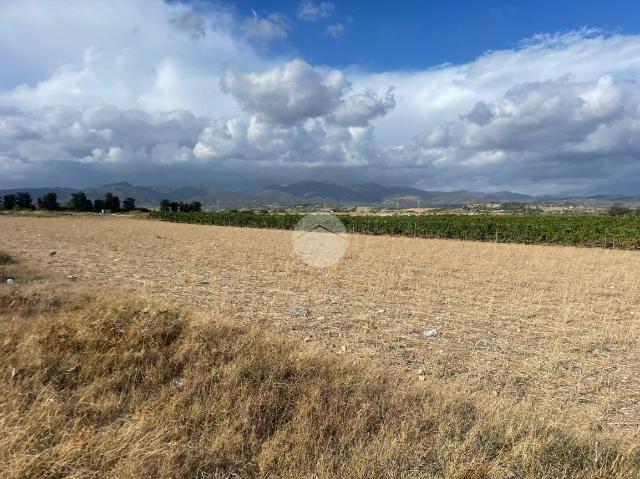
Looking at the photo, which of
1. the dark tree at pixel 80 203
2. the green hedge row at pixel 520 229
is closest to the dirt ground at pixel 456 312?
the green hedge row at pixel 520 229

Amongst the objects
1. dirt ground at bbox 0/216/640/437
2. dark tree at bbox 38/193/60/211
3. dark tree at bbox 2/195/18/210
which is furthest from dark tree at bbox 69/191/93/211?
dirt ground at bbox 0/216/640/437

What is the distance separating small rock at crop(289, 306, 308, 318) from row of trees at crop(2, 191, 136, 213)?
424ft

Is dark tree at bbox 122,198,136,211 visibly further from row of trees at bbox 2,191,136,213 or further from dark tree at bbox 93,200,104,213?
dark tree at bbox 93,200,104,213

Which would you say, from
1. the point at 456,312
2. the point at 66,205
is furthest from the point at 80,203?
the point at 456,312

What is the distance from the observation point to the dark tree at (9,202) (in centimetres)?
11506

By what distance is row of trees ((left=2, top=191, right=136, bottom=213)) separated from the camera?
119 m

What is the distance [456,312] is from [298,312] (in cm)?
442

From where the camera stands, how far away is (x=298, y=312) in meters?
10.7

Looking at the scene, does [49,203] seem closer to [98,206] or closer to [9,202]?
[9,202]

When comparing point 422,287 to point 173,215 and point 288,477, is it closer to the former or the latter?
point 288,477

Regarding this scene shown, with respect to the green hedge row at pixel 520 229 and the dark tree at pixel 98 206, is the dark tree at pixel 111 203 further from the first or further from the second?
the green hedge row at pixel 520 229

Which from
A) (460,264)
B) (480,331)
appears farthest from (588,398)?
(460,264)

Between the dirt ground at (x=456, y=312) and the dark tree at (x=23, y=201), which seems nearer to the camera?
the dirt ground at (x=456, y=312)

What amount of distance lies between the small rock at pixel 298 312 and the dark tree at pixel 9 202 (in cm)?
13081
